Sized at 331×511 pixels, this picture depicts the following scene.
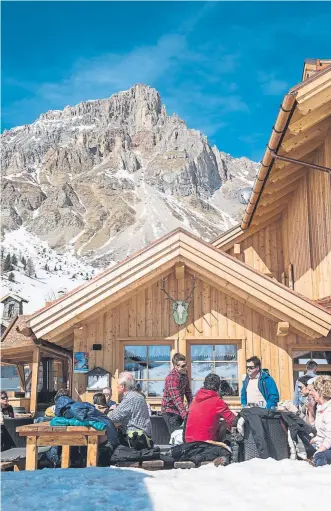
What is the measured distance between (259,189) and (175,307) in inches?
114

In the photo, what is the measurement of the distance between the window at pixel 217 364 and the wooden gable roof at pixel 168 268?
97 centimetres

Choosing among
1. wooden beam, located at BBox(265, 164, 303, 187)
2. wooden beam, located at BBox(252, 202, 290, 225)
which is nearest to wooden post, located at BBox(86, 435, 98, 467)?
wooden beam, located at BBox(265, 164, 303, 187)

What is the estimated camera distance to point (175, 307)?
10.4m

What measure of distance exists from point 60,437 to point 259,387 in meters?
3.00

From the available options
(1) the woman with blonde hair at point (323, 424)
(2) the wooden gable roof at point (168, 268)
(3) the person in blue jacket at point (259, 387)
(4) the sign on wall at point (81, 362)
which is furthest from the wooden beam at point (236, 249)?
(1) the woman with blonde hair at point (323, 424)

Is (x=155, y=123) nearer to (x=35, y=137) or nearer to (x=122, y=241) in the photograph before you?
(x=35, y=137)

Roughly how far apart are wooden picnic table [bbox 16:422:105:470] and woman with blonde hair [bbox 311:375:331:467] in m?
2.13

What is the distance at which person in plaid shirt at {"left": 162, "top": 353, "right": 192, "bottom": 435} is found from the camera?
24.6 feet

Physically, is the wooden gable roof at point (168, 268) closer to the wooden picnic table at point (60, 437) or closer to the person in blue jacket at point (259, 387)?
the person in blue jacket at point (259, 387)

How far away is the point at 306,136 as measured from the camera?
10234 mm

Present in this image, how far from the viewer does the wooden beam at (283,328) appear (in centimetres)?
998

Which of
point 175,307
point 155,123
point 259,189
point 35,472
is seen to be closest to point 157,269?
point 175,307

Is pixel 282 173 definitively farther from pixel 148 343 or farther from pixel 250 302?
pixel 148 343

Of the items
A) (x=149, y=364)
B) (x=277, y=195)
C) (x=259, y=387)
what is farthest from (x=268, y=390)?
(x=277, y=195)
